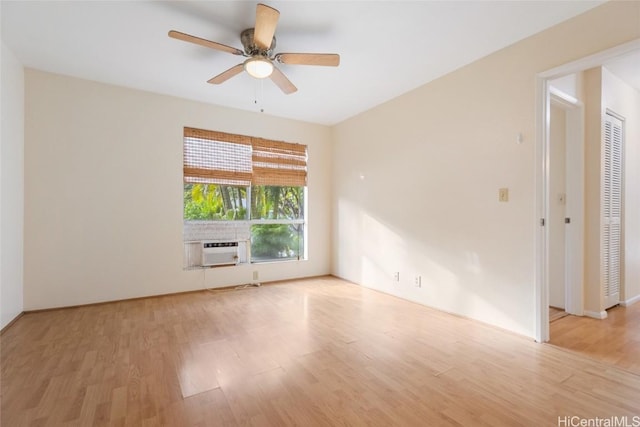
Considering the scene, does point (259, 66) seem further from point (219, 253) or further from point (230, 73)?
point (219, 253)

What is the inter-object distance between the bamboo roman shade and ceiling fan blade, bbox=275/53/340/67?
219 cm

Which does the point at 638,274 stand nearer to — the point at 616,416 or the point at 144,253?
the point at 616,416

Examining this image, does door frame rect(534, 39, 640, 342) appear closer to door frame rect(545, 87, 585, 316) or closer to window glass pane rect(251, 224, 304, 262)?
door frame rect(545, 87, 585, 316)

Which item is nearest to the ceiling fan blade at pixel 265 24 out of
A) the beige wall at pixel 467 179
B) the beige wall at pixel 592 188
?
the beige wall at pixel 467 179

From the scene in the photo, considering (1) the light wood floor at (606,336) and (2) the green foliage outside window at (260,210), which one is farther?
(2) the green foliage outside window at (260,210)

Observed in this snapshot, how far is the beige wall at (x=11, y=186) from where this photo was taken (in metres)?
2.70

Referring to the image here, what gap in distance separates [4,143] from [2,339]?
1.77 meters

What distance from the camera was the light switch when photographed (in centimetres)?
270

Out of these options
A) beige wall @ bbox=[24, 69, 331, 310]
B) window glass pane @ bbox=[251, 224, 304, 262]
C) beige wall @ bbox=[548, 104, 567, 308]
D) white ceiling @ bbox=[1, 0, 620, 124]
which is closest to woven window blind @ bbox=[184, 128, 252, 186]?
beige wall @ bbox=[24, 69, 331, 310]

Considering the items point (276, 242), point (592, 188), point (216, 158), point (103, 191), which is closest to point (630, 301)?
point (592, 188)

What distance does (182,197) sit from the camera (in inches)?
157

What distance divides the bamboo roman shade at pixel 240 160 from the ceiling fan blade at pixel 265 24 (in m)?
2.23

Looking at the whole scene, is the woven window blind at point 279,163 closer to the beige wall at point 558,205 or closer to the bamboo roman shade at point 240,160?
the bamboo roman shade at point 240,160

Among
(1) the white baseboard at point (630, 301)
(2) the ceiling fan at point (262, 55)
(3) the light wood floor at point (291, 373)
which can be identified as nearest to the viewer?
(3) the light wood floor at point (291, 373)
